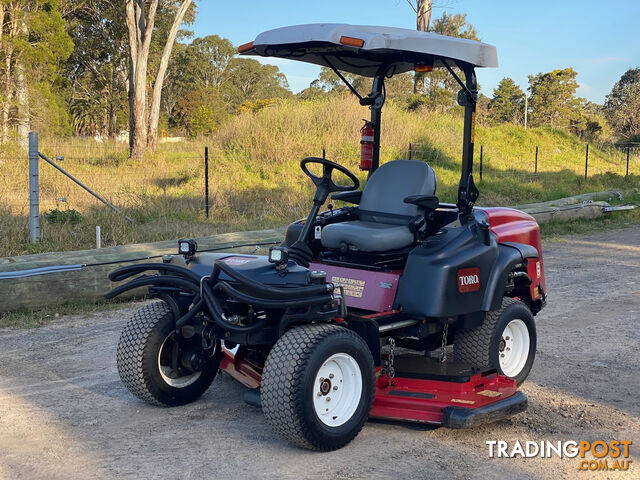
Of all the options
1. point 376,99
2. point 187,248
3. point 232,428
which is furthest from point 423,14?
point 232,428

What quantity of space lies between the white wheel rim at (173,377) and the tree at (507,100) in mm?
57031

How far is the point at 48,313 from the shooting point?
702cm

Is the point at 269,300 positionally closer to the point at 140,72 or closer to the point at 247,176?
the point at 247,176

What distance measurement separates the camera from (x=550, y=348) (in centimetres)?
596

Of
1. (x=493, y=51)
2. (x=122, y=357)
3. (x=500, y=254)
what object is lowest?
(x=122, y=357)

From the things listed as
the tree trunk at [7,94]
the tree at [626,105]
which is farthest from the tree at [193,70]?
the tree trunk at [7,94]

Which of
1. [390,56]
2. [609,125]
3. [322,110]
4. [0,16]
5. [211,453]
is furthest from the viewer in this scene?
[609,125]

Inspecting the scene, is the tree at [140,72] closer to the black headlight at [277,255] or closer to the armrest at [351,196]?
the armrest at [351,196]

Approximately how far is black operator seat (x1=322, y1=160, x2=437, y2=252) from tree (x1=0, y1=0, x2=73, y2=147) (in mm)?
19216

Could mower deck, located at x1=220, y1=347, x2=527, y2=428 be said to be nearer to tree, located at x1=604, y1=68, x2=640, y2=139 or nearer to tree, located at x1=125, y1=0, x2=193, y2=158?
tree, located at x1=125, y1=0, x2=193, y2=158

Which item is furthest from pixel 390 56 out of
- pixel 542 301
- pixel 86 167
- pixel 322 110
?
pixel 322 110

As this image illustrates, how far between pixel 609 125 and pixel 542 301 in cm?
4442

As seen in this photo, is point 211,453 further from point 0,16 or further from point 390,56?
point 0,16

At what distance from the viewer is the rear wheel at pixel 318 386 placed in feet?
12.2
